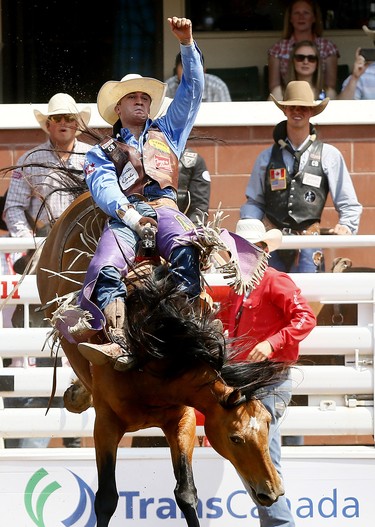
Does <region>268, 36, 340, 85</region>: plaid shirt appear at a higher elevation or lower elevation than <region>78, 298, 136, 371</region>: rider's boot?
higher

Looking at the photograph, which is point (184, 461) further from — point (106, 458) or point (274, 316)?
point (274, 316)

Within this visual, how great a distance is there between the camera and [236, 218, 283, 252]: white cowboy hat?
6.20 meters

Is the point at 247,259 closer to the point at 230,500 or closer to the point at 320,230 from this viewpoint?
the point at 230,500

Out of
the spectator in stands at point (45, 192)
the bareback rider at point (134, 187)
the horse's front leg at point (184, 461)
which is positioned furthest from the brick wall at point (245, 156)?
the horse's front leg at point (184, 461)

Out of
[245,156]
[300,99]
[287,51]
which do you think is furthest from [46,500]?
[287,51]

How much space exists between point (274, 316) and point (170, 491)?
3.52ft

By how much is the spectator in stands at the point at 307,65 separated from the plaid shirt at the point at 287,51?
7.3 inches

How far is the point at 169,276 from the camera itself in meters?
5.37

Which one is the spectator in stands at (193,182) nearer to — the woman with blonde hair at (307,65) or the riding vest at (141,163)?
the woman with blonde hair at (307,65)

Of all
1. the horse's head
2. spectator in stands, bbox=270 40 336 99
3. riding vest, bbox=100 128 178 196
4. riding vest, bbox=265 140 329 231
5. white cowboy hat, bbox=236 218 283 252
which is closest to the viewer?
the horse's head

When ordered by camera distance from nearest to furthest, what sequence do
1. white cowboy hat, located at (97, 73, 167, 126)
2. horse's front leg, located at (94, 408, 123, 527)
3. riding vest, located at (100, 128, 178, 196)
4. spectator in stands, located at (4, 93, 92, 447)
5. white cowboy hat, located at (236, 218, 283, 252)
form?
1. horse's front leg, located at (94, 408, 123, 527)
2. riding vest, located at (100, 128, 178, 196)
3. white cowboy hat, located at (97, 73, 167, 126)
4. white cowboy hat, located at (236, 218, 283, 252)
5. spectator in stands, located at (4, 93, 92, 447)

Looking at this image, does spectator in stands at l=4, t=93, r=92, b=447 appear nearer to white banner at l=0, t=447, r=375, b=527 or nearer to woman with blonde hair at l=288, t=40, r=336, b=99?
white banner at l=0, t=447, r=375, b=527

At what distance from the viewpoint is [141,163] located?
574 cm

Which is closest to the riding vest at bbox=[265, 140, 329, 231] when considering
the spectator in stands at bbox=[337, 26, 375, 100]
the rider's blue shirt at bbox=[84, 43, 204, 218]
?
the spectator in stands at bbox=[337, 26, 375, 100]
